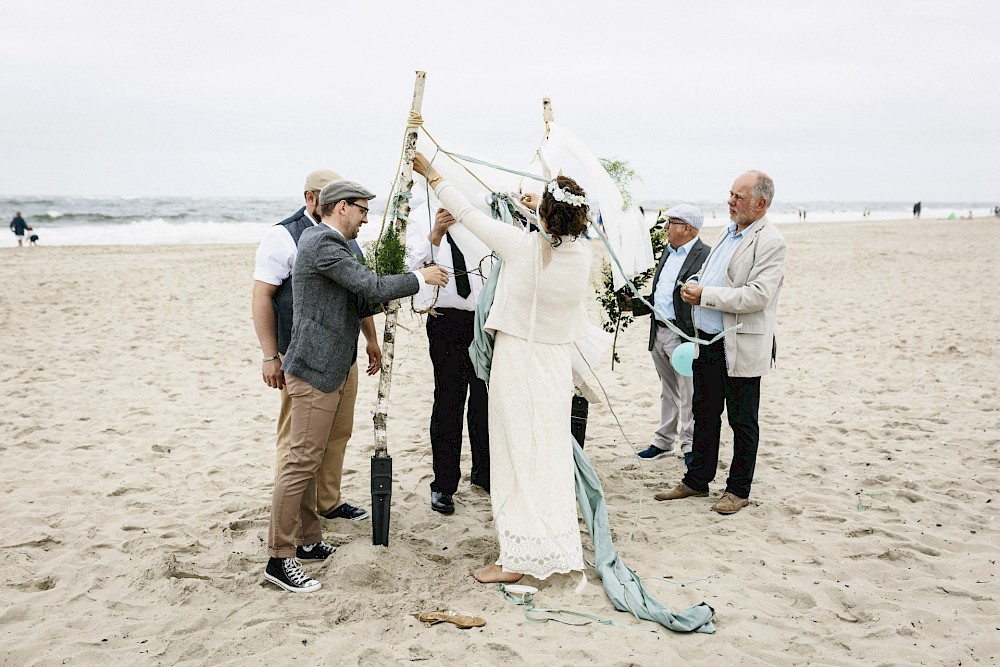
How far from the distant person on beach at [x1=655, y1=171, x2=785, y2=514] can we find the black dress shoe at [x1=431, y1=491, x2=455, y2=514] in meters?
1.45

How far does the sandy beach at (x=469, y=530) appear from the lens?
125 inches

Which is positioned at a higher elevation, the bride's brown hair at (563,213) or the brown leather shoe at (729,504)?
the bride's brown hair at (563,213)

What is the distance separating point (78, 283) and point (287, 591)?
1388cm

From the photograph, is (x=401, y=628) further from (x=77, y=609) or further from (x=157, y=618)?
(x=77, y=609)

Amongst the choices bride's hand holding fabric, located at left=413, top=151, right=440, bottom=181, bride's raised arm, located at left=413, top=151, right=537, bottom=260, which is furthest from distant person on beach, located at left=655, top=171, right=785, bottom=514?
bride's hand holding fabric, located at left=413, top=151, right=440, bottom=181

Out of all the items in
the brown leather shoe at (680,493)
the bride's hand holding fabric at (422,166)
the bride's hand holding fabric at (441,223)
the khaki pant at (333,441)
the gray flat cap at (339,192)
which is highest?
the bride's hand holding fabric at (422,166)

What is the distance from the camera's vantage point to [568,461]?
12.2 feet

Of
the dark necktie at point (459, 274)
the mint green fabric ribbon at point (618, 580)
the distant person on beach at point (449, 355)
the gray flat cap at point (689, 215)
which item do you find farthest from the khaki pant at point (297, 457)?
the gray flat cap at point (689, 215)

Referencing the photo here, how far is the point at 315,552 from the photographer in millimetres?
4000

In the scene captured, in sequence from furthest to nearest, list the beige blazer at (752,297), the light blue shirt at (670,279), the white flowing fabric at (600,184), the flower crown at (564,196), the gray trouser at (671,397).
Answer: the gray trouser at (671,397) < the light blue shirt at (670,279) < the beige blazer at (752,297) < the white flowing fabric at (600,184) < the flower crown at (564,196)

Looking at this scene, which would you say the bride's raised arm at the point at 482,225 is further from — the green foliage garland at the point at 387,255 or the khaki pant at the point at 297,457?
the khaki pant at the point at 297,457

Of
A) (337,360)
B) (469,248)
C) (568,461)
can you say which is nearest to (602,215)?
(469,248)

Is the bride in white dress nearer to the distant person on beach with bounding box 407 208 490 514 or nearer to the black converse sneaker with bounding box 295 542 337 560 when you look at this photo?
the distant person on beach with bounding box 407 208 490 514

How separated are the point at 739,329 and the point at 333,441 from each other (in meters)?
2.67
